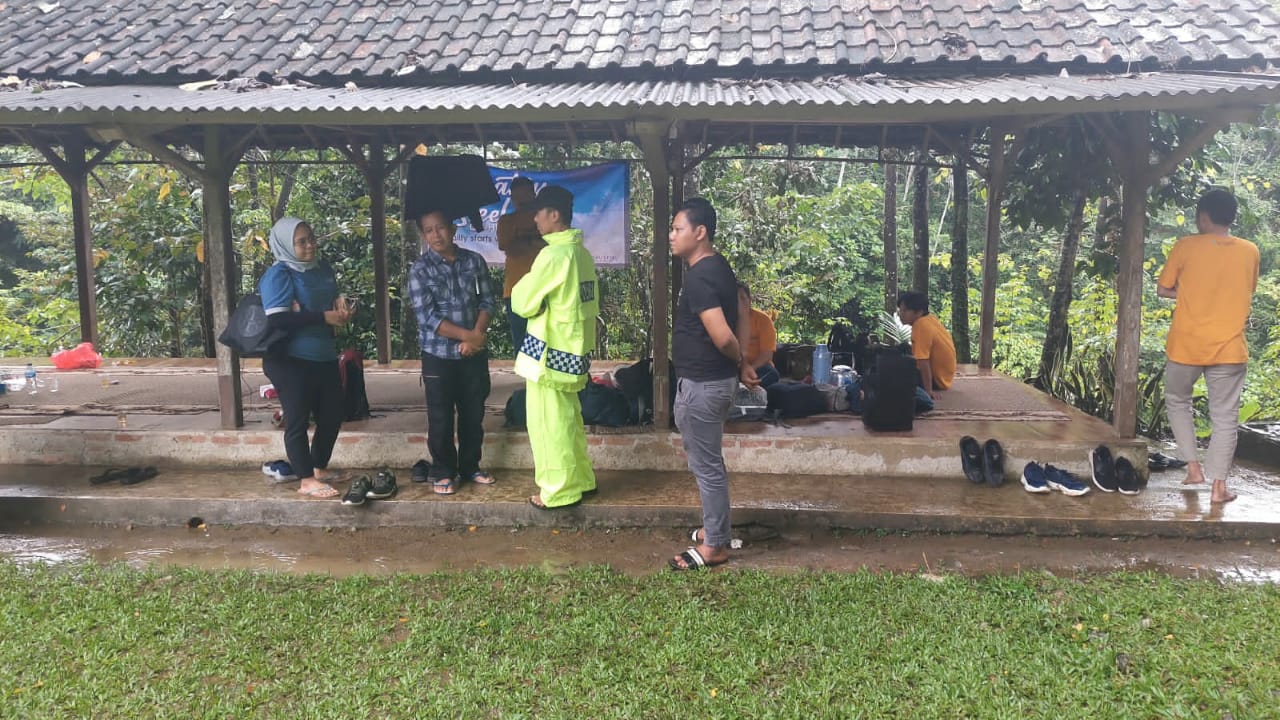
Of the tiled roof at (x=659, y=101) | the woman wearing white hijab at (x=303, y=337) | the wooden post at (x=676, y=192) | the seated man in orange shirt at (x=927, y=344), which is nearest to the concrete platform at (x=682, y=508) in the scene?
the woman wearing white hijab at (x=303, y=337)

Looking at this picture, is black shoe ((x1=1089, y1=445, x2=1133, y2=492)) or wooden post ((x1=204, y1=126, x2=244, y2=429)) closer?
black shoe ((x1=1089, y1=445, x2=1133, y2=492))

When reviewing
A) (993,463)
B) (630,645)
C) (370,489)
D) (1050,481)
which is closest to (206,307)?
(370,489)

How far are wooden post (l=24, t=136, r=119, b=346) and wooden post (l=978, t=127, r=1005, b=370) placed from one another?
878 cm

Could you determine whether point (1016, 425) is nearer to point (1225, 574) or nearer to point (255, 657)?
point (1225, 574)

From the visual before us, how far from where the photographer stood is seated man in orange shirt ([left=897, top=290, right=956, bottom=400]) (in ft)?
21.1

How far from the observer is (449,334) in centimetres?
475

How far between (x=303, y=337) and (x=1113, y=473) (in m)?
5.16

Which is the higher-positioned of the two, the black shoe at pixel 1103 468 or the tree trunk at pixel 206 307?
the tree trunk at pixel 206 307

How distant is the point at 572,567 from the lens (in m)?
4.12

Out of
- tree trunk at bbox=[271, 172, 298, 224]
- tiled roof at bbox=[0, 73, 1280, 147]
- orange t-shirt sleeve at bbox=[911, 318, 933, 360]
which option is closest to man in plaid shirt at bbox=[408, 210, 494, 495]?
tiled roof at bbox=[0, 73, 1280, 147]

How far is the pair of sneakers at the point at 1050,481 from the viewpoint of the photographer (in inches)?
197

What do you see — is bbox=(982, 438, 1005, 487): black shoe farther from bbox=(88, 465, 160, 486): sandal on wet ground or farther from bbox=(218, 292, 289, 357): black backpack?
bbox=(88, 465, 160, 486): sandal on wet ground

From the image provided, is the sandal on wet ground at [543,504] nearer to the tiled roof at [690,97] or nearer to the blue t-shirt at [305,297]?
the blue t-shirt at [305,297]

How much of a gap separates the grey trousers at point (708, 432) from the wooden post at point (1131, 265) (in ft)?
10.4
